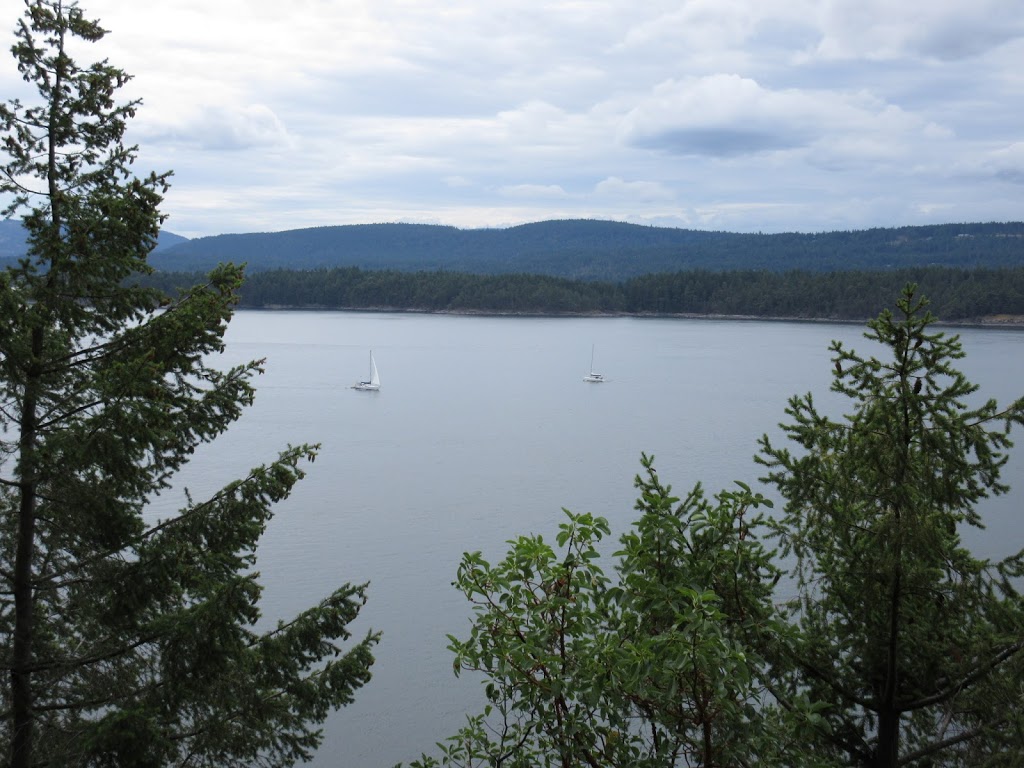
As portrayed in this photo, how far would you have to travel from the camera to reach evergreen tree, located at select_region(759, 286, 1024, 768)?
4723 mm

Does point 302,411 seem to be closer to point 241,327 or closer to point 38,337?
point 38,337

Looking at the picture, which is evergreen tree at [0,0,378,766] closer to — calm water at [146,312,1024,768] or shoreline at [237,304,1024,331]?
calm water at [146,312,1024,768]

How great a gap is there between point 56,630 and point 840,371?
174 inches

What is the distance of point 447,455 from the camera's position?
28.7 metres

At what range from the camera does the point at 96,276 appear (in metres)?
4.87

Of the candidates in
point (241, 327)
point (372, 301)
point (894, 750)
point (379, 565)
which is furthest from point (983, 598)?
point (372, 301)

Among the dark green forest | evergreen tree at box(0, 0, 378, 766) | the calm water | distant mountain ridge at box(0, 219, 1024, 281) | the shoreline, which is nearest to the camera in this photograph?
evergreen tree at box(0, 0, 378, 766)

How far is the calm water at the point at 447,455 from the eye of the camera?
1380 cm

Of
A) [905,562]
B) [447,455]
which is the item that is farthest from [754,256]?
[905,562]

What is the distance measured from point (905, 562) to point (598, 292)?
11209 cm

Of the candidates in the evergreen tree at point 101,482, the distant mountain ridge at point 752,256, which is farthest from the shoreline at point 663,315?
the evergreen tree at point 101,482

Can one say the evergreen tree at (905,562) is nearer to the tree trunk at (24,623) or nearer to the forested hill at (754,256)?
the tree trunk at (24,623)

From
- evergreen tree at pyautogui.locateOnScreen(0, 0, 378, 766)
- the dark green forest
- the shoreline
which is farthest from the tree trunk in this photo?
the dark green forest

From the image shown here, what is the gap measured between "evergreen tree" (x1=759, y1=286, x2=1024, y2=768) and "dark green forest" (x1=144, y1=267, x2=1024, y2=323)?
9285 centimetres
